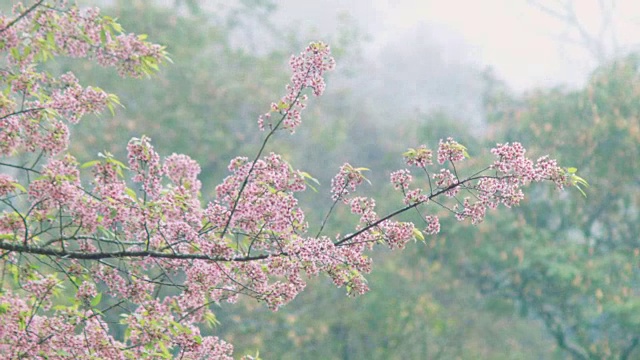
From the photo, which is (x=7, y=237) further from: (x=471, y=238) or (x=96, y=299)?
(x=471, y=238)

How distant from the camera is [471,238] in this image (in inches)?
501

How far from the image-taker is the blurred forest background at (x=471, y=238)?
12031mm

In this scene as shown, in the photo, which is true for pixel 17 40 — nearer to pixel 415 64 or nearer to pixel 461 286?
pixel 461 286

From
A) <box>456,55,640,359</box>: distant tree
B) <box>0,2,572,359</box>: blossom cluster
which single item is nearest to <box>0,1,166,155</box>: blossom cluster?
<box>0,2,572,359</box>: blossom cluster

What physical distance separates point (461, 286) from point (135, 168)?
36.6ft

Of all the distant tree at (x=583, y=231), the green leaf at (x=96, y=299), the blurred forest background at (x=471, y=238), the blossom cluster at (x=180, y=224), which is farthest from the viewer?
the blurred forest background at (x=471, y=238)

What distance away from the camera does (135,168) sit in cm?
333

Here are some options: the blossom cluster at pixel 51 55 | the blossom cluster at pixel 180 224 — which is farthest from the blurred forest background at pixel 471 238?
the blossom cluster at pixel 180 224

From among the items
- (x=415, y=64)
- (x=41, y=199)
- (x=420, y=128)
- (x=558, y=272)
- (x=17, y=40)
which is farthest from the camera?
(x=415, y=64)

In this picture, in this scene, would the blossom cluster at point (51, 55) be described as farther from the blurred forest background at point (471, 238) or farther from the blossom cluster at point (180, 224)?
the blurred forest background at point (471, 238)

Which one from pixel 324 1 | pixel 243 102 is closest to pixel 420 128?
pixel 243 102

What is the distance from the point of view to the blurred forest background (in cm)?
1203

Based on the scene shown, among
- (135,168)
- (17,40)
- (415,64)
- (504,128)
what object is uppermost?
(415,64)

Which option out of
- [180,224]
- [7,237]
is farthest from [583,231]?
[7,237]
